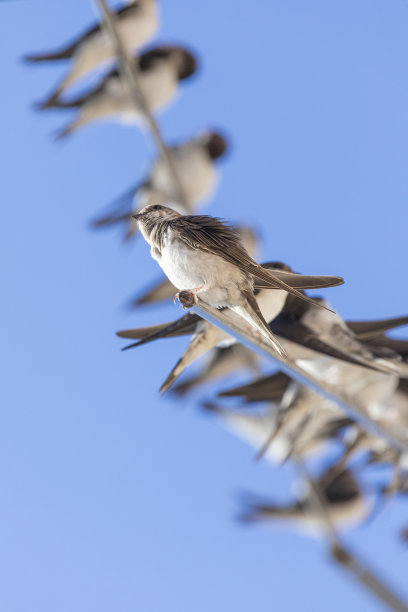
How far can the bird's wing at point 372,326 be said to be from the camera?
1039 mm

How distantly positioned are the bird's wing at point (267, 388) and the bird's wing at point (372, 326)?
224 millimetres

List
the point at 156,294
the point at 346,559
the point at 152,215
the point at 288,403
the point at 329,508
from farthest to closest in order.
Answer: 1. the point at 329,508
2. the point at 346,559
3. the point at 156,294
4. the point at 288,403
5. the point at 152,215

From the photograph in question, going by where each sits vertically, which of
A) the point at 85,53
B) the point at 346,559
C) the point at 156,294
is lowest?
the point at 346,559

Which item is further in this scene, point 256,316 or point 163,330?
point 163,330

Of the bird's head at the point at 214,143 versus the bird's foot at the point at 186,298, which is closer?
the bird's foot at the point at 186,298

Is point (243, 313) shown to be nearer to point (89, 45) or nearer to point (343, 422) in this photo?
point (343, 422)

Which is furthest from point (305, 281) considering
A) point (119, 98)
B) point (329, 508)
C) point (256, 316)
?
point (329, 508)

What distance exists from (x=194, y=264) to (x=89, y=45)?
1.84m

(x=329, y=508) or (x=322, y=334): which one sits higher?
(x=322, y=334)

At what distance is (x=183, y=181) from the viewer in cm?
270

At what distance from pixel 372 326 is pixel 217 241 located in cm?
38

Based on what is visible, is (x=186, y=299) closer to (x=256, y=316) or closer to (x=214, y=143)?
(x=256, y=316)

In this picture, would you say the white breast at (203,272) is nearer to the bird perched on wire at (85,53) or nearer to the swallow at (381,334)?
the swallow at (381,334)

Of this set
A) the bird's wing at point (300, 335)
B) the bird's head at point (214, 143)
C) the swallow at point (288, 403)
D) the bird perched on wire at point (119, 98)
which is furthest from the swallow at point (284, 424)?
the bird's head at point (214, 143)
